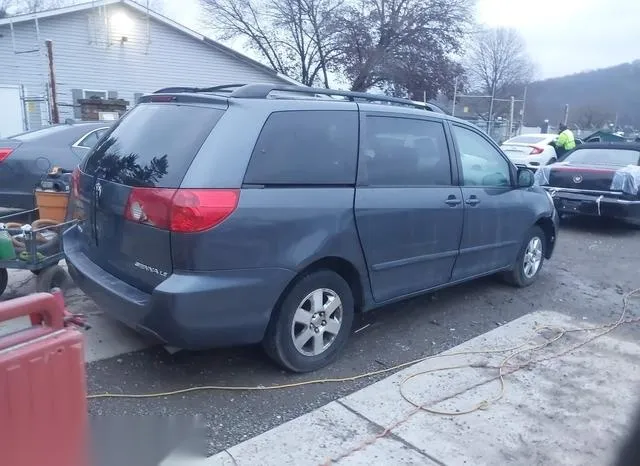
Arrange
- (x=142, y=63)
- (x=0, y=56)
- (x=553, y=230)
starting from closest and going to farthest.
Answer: (x=553, y=230) → (x=0, y=56) → (x=142, y=63)

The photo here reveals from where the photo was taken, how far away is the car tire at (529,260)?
5.77 m

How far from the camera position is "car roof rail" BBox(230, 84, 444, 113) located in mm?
3494

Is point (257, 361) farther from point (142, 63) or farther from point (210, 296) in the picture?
point (142, 63)

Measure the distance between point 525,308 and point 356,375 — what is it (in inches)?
92.3

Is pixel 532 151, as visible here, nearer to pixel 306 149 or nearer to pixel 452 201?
pixel 452 201

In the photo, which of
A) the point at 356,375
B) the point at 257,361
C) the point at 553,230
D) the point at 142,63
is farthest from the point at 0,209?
the point at 142,63

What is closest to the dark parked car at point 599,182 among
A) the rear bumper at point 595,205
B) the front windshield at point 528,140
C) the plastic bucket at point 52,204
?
the rear bumper at point 595,205

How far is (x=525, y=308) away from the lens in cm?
544

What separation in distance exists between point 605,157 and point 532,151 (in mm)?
8454

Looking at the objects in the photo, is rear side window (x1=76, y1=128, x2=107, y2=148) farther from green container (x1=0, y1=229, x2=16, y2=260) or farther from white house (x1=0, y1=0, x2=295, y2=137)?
white house (x1=0, y1=0, x2=295, y2=137)

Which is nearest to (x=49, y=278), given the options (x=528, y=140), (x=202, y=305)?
(x=202, y=305)

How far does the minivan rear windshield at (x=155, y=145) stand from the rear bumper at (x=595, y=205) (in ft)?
24.8

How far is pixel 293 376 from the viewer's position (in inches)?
147

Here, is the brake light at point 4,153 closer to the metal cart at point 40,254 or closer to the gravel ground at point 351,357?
the metal cart at point 40,254
